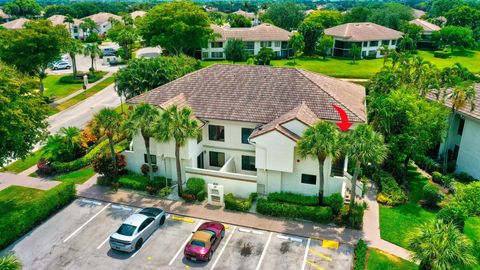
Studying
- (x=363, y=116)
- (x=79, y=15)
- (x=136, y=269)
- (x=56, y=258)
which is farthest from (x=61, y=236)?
(x=79, y=15)

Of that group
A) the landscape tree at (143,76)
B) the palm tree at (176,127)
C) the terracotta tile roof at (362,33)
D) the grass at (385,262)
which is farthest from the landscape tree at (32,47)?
the terracotta tile roof at (362,33)

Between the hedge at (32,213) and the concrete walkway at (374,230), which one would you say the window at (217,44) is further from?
the concrete walkway at (374,230)

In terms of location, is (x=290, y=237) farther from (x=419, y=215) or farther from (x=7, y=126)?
(x=7, y=126)

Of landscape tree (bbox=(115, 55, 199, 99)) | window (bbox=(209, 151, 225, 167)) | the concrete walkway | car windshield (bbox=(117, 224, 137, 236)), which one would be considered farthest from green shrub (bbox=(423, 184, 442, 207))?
landscape tree (bbox=(115, 55, 199, 99))

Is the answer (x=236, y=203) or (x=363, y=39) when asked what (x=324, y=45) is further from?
(x=236, y=203)

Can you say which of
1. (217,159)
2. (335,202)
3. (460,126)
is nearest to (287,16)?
(460,126)

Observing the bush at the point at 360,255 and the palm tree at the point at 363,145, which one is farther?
the palm tree at the point at 363,145
